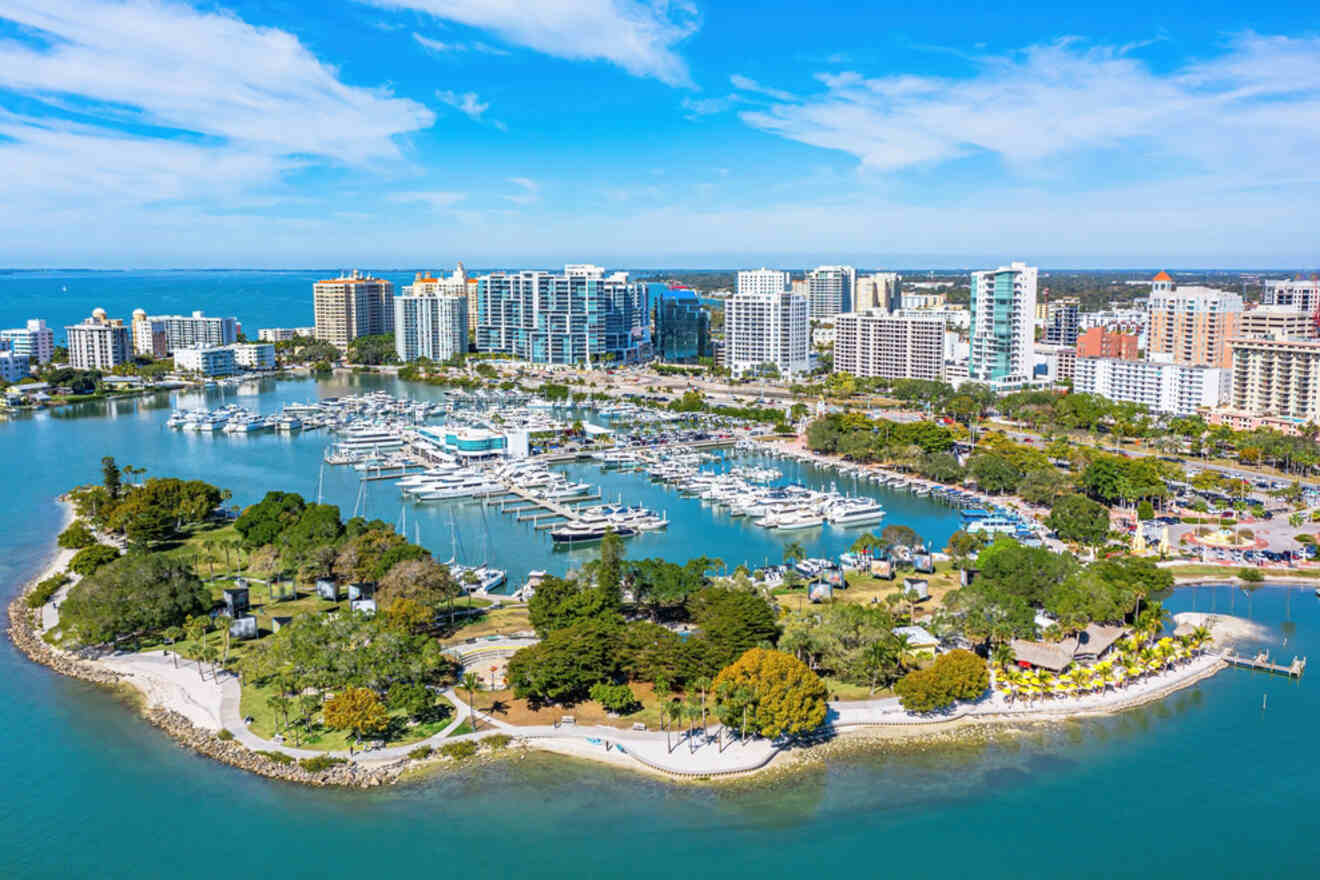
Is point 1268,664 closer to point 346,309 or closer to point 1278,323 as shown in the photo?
point 1278,323

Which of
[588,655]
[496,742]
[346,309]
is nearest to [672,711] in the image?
[588,655]

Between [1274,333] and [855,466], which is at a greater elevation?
[1274,333]

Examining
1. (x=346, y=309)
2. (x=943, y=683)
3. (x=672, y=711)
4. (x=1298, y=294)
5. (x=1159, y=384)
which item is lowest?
(x=672, y=711)

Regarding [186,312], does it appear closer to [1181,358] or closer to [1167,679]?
[1181,358]

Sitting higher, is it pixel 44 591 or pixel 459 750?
pixel 44 591

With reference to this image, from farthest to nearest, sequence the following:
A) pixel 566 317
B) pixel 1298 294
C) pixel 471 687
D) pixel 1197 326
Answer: pixel 566 317 → pixel 1298 294 → pixel 1197 326 → pixel 471 687

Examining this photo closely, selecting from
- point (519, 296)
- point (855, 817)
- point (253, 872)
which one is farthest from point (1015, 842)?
point (519, 296)

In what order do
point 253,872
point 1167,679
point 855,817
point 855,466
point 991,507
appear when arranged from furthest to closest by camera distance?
point 855,466 → point 991,507 → point 1167,679 → point 855,817 → point 253,872
